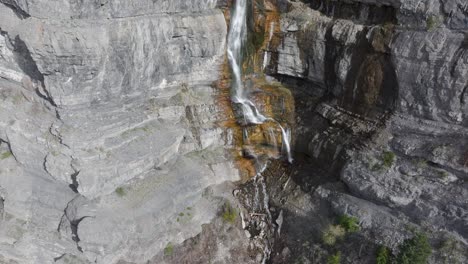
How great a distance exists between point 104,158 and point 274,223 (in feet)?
24.6

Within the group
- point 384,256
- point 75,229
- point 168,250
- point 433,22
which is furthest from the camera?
point 168,250

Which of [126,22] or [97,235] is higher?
[126,22]

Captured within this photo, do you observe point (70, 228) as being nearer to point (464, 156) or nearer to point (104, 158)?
point (104, 158)

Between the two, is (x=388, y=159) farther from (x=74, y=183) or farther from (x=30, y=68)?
(x=30, y=68)

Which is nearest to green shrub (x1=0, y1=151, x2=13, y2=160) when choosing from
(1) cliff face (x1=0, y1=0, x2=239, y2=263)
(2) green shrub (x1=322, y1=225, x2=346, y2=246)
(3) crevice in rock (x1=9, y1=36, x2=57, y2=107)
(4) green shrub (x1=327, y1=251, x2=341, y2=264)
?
(1) cliff face (x1=0, y1=0, x2=239, y2=263)

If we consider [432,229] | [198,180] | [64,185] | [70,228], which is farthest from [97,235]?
[432,229]

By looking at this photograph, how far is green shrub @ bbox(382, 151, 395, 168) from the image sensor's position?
15.6 metres

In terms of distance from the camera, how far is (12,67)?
47.0 feet

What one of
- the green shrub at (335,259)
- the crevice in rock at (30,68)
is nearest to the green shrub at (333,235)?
the green shrub at (335,259)

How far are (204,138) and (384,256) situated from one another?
8509 mm

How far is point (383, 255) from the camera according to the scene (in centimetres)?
1432

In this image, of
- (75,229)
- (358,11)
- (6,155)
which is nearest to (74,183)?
(75,229)

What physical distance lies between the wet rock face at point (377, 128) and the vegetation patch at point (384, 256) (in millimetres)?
281

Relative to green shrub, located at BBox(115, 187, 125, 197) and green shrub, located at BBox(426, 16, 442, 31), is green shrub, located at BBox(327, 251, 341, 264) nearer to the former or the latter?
green shrub, located at BBox(115, 187, 125, 197)
